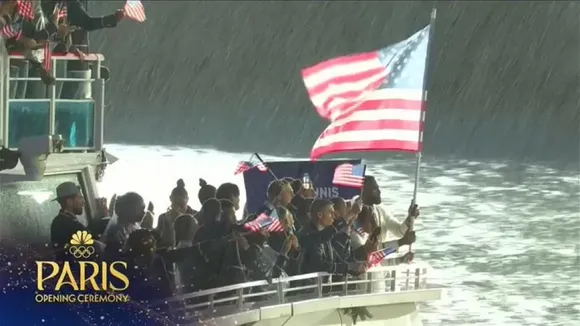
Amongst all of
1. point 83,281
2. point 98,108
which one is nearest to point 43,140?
point 98,108

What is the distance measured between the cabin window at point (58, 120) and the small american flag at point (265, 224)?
5.93 ft

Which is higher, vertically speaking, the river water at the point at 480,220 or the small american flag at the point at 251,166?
the small american flag at the point at 251,166

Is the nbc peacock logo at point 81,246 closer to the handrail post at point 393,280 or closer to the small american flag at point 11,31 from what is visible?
the small american flag at point 11,31

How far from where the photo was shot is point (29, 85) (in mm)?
11922

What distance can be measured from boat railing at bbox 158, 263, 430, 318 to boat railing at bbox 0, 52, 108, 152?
1.80 m

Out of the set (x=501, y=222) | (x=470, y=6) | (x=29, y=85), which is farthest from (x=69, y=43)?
(x=470, y=6)

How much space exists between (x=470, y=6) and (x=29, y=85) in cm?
6310

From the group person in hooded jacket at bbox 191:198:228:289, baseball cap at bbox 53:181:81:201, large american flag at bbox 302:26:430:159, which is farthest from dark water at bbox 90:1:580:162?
person in hooded jacket at bbox 191:198:228:289

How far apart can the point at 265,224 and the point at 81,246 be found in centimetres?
137

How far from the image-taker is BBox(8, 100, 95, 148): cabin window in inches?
458

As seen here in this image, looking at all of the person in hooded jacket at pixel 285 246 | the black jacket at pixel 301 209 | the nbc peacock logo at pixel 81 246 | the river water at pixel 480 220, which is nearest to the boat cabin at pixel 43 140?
the nbc peacock logo at pixel 81 246

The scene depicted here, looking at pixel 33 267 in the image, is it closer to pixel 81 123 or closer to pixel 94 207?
pixel 94 207

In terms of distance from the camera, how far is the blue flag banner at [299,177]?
14164mm

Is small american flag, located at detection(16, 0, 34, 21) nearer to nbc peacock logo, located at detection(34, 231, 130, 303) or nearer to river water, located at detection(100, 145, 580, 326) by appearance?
nbc peacock logo, located at detection(34, 231, 130, 303)
